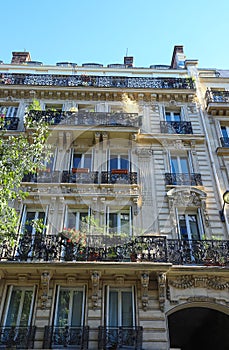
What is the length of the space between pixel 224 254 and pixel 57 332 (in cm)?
507

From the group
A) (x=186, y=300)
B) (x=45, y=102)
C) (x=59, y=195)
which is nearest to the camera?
(x=186, y=300)

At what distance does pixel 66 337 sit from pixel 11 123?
8.80m

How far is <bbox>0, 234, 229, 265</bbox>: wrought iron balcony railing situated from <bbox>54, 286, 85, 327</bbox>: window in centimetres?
92

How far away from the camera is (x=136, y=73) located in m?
17.1

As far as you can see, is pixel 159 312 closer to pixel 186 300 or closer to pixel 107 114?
pixel 186 300

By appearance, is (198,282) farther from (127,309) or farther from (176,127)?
(176,127)

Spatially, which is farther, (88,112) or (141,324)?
(88,112)

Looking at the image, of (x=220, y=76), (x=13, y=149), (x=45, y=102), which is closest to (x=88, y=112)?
(x=45, y=102)

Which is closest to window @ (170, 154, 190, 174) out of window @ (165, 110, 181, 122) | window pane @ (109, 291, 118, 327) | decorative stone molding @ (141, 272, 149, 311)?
window @ (165, 110, 181, 122)

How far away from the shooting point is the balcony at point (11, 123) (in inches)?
528

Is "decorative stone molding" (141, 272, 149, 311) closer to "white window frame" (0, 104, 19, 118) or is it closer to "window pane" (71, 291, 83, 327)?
"window pane" (71, 291, 83, 327)

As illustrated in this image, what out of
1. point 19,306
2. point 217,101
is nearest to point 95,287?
point 19,306

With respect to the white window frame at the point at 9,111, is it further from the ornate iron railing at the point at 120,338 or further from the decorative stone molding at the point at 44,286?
the ornate iron railing at the point at 120,338

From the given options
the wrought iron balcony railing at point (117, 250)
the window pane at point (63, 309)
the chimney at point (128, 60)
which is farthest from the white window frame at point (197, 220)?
the chimney at point (128, 60)
